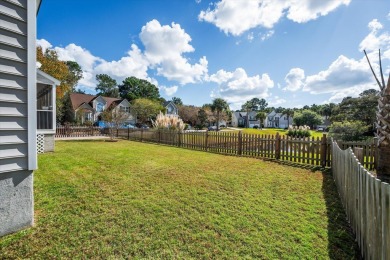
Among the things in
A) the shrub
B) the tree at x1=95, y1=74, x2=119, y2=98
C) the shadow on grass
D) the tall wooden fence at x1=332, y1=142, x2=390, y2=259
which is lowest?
the shadow on grass

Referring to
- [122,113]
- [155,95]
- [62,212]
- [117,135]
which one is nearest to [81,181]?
[62,212]

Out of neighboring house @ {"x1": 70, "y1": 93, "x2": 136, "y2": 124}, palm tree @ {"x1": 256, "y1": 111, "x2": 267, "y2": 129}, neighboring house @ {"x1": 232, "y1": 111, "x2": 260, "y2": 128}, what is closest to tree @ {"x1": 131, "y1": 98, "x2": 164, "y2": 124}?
neighboring house @ {"x1": 70, "y1": 93, "x2": 136, "y2": 124}

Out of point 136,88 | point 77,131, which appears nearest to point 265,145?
point 77,131

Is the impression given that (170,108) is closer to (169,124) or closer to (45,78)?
(169,124)

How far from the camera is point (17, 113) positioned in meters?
2.86

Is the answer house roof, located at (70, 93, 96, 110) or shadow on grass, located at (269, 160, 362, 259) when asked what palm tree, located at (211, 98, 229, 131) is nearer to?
house roof, located at (70, 93, 96, 110)

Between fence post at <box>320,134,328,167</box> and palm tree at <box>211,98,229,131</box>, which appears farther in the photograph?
palm tree at <box>211,98,229,131</box>

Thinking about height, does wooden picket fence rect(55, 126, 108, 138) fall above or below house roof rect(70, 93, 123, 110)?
below

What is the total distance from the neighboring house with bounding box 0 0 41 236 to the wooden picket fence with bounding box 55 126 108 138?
829 inches

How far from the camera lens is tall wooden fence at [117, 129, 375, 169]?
24.2ft

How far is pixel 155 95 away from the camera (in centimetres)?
6962

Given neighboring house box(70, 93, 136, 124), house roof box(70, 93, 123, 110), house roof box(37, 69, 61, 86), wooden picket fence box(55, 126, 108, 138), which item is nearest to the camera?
house roof box(37, 69, 61, 86)

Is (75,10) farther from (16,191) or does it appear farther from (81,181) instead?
(16,191)

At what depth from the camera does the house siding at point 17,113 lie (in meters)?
2.73
